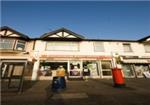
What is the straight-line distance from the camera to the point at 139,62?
58.7ft

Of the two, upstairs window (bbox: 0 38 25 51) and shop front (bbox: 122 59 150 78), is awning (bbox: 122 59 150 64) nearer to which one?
shop front (bbox: 122 59 150 78)

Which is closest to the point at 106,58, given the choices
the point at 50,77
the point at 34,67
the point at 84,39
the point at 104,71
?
the point at 104,71

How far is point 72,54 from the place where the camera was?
17391 mm

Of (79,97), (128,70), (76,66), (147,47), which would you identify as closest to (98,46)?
(76,66)

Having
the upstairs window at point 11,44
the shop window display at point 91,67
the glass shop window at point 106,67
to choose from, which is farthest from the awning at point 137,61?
the upstairs window at point 11,44

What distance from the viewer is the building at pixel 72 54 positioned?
16484 mm

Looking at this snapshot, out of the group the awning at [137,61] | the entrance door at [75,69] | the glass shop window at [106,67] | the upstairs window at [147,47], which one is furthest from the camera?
the upstairs window at [147,47]

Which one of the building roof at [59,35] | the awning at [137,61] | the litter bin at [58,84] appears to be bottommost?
the litter bin at [58,84]

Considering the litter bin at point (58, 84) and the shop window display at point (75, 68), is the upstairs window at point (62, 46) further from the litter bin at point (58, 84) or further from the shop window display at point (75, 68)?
the litter bin at point (58, 84)

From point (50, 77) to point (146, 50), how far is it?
15.1 m

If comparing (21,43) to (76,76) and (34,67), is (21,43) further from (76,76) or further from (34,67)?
(76,76)

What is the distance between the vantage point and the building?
54.1ft

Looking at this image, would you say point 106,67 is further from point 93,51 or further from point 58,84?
point 58,84

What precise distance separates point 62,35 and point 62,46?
179 centimetres
